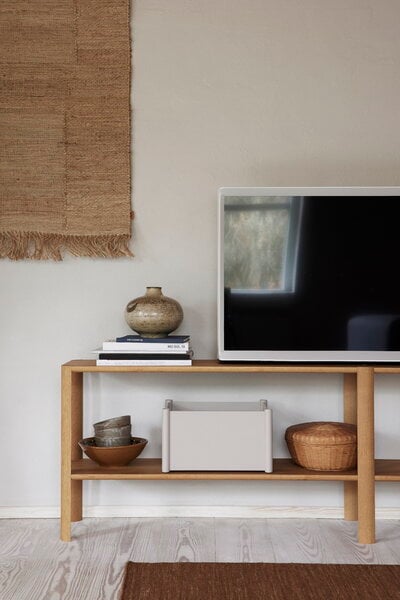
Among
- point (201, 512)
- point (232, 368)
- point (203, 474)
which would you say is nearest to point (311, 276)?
point (232, 368)

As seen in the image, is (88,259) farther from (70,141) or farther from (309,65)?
(309,65)

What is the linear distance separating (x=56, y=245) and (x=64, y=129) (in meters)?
0.46

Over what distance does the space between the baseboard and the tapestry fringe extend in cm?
99

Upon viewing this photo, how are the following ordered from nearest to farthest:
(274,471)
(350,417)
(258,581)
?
1. (258,581)
2. (274,471)
3. (350,417)

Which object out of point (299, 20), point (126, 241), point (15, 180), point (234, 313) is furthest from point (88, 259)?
point (299, 20)

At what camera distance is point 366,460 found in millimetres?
2338

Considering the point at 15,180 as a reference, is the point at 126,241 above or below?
below

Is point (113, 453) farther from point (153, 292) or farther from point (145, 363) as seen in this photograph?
point (153, 292)

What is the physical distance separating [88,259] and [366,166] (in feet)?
3.81

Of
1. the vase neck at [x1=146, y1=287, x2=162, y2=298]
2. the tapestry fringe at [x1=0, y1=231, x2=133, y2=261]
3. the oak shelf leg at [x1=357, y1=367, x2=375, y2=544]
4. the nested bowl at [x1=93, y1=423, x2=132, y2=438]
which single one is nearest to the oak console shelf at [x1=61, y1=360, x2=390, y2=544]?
the oak shelf leg at [x1=357, y1=367, x2=375, y2=544]

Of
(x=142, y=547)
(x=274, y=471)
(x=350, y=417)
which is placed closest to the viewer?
(x=142, y=547)

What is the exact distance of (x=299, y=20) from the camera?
2682 mm

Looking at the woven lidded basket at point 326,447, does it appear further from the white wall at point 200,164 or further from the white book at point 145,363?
the white book at point 145,363

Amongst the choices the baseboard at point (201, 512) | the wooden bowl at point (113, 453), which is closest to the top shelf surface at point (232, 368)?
the wooden bowl at point (113, 453)
